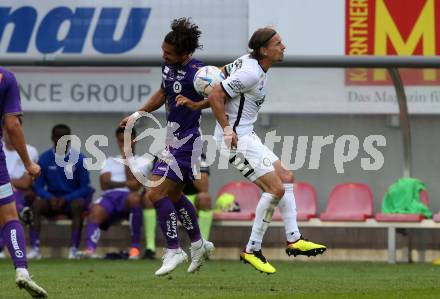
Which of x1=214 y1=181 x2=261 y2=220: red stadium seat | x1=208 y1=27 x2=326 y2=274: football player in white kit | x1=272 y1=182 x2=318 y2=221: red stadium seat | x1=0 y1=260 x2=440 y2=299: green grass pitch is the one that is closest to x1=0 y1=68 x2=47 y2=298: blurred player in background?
x1=0 y1=260 x2=440 y2=299: green grass pitch

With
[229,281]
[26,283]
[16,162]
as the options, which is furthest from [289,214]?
[16,162]

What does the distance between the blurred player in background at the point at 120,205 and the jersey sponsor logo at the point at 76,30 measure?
1363 millimetres

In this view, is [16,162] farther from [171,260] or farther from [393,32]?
[171,260]

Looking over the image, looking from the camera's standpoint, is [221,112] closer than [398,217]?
Yes

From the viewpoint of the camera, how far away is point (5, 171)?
8.59m

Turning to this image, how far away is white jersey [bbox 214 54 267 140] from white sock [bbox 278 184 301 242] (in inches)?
26.8

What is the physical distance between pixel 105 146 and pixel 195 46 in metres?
6.44

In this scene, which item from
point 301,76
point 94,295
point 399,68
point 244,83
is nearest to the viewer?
point 94,295

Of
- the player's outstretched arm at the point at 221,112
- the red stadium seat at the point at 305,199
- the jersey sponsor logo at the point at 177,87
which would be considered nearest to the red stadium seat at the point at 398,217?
the red stadium seat at the point at 305,199

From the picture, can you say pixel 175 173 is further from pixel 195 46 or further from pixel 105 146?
pixel 105 146

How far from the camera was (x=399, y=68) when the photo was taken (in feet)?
49.9

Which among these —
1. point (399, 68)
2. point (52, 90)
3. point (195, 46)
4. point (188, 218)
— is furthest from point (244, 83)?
point (52, 90)

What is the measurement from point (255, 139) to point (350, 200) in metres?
5.32

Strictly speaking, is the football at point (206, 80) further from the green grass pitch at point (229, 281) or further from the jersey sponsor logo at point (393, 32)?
the jersey sponsor logo at point (393, 32)
